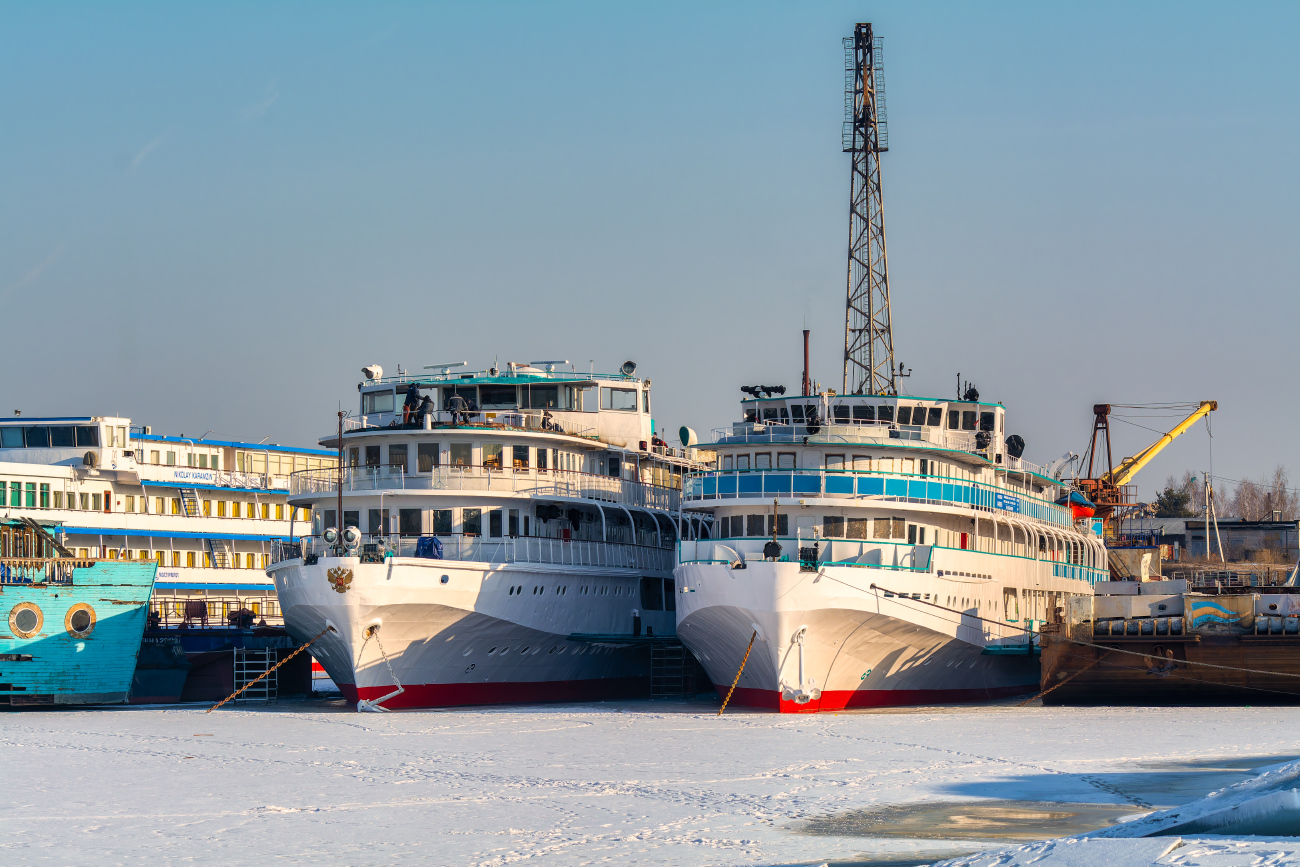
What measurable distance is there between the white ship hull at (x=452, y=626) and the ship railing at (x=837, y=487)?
15.6ft

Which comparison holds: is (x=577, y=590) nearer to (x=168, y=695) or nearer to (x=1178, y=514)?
(x=168, y=695)

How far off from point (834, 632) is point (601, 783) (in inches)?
541

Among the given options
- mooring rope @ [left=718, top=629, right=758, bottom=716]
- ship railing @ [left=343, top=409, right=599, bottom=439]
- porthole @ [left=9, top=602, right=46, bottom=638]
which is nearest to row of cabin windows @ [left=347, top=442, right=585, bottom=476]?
ship railing @ [left=343, top=409, right=599, bottom=439]

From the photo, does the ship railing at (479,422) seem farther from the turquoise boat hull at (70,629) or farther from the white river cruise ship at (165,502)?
the white river cruise ship at (165,502)

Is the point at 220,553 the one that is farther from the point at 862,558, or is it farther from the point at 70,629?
the point at 862,558

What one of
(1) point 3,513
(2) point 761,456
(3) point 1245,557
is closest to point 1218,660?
(2) point 761,456

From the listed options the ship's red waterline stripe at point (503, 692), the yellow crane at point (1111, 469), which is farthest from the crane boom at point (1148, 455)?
the ship's red waterline stripe at point (503, 692)

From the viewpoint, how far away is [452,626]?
3897 centimetres

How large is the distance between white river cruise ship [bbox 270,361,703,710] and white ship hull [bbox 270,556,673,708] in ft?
0.15

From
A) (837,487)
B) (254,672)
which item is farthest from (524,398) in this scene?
(837,487)

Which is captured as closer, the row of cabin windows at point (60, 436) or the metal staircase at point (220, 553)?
the row of cabin windows at point (60, 436)

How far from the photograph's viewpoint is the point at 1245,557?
310 feet

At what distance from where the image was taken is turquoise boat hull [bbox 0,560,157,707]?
132 feet

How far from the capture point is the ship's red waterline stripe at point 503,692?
3894 cm
